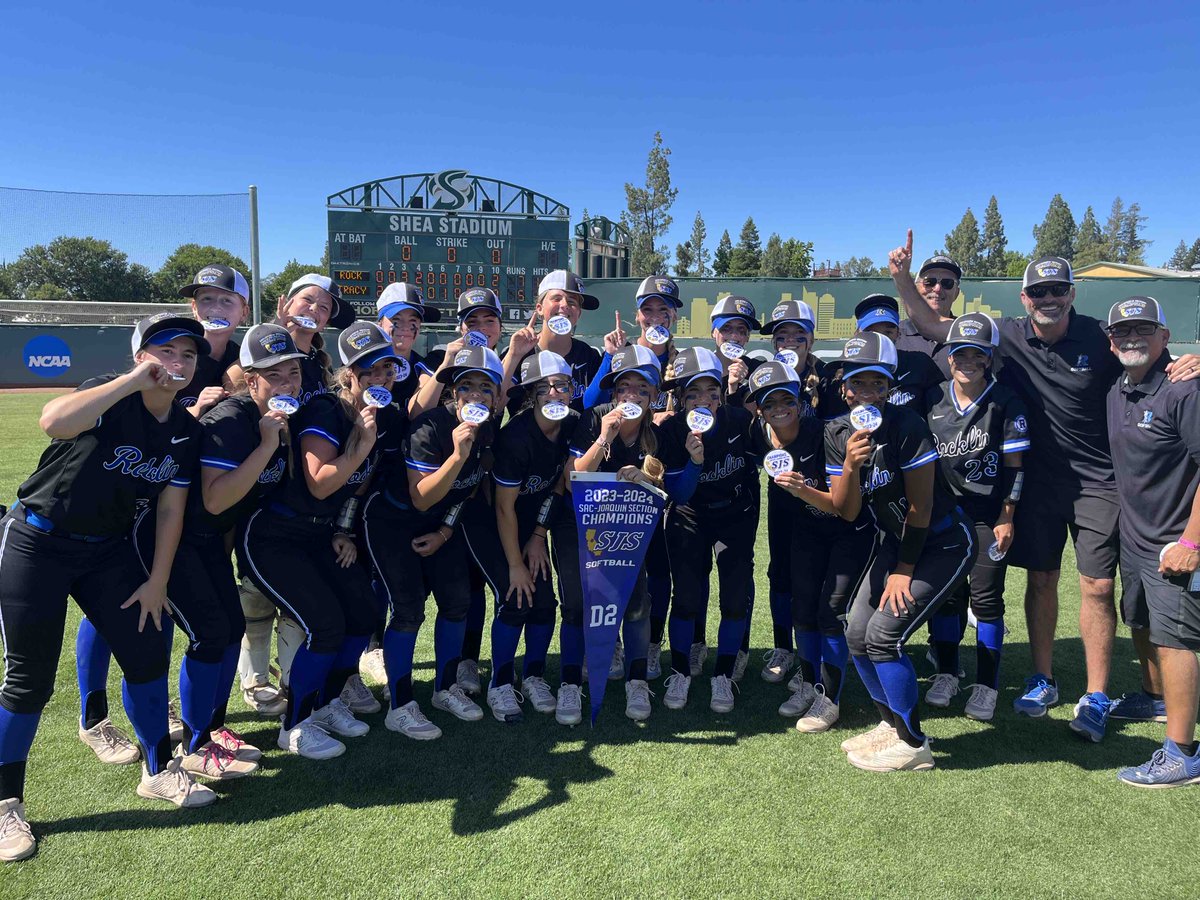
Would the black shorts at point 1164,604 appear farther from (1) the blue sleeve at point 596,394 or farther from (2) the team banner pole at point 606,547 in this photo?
(1) the blue sleeve at point 596,394

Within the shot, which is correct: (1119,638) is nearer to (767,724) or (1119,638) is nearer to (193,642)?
(767,724)

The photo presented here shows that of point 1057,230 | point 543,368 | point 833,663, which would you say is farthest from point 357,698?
point 1057,230

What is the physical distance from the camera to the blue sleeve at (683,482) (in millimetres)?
4227

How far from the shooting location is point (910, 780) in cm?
368

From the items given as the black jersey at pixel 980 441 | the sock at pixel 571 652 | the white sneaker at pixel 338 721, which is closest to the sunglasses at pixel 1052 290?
the black jersey at pixel 980 441

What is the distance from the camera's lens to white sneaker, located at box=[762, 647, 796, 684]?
4836 millimetres

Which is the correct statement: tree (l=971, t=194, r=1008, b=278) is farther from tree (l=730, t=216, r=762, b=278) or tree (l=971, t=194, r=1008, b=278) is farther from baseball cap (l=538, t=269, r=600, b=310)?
baseball cap (l=538, t=269, r=600, b=310)

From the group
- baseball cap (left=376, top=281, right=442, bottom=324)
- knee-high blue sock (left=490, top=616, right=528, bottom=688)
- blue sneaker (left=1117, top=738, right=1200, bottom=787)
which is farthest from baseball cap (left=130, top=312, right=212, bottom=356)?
blue sneaker (left=1117, top=738, right=1200, bottom=787)

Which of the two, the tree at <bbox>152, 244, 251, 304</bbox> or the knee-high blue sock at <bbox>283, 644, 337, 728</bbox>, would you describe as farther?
the tree at <bbox>152, 244, 251, 304</bbox>

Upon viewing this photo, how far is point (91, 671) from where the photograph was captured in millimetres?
3762

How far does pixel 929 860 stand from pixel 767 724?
4.14ft

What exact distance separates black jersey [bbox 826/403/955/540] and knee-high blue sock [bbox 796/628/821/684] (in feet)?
2.93

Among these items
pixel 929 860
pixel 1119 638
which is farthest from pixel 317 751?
pixel 1119 638

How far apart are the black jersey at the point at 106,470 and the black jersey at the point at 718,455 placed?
258cm
